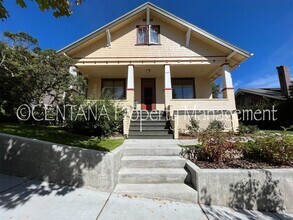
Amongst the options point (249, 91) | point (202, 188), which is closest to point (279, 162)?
point (202, 188)

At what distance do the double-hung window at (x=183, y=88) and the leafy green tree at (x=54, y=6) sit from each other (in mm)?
10536

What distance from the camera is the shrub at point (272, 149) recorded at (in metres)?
4.27

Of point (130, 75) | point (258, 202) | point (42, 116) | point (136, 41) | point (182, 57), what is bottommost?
point (258, 202)

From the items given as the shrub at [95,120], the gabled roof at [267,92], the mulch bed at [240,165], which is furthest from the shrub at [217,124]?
the gabled roof at [267,92]

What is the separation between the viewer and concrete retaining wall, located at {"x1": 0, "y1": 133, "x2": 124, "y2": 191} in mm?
3920

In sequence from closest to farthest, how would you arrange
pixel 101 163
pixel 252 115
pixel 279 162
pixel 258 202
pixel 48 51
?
pixel 258 202 < pixel 101 163 < pixel 279 162 < pixel 48 51 < pixel 252 115

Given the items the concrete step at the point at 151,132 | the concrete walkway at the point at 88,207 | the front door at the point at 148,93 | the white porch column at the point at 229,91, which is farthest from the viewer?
the front door at the point at 148,93

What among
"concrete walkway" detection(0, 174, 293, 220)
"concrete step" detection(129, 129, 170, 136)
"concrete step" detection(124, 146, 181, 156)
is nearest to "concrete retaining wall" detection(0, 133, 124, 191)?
"concrete walkway" detection(0, 174, 293, 220)

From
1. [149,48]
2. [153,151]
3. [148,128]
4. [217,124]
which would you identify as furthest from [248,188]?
[149,48]

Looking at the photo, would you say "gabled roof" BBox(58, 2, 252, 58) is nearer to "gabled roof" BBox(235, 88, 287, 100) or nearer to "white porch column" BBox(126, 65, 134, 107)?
"white porch column" BBox(126, 65, 134, 107)

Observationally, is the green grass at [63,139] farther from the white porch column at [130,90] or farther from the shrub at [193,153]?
the white porch column at [130,90]

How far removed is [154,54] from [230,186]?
365 inches

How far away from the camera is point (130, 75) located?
1091cm

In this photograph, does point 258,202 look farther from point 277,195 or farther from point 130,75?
point 130,75
